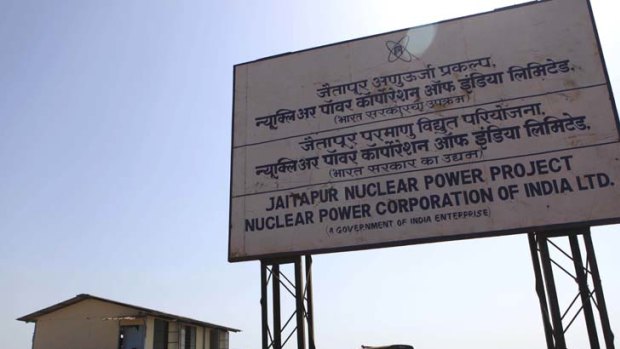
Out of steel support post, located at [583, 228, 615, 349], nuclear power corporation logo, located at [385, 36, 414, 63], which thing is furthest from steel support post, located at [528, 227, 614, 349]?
nuclear power corporation logo, located at [385, 36, 414, 63]

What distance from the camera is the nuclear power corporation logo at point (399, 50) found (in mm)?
10336

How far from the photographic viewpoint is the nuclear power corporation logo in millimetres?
10336

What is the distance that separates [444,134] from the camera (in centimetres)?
956

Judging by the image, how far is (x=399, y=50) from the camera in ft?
34.2

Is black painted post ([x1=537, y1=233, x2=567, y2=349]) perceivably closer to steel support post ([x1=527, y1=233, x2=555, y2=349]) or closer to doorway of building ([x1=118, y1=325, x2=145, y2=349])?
steel support post ([x1=527, y1=233, x2=555, y2=349])

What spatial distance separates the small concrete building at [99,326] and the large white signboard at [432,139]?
454 inches

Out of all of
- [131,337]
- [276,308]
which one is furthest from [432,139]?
[131,337]

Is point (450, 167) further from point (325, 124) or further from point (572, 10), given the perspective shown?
point (572, 10)

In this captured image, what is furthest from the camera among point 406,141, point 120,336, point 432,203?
point 120,336

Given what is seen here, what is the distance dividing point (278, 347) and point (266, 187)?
300cm

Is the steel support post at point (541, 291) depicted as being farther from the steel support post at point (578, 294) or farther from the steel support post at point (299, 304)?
the steel support post at point (299, 304)

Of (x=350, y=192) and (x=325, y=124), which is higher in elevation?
(x=325, y=124)

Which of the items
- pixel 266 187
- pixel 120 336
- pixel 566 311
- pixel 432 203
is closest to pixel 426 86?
pixel 432 203

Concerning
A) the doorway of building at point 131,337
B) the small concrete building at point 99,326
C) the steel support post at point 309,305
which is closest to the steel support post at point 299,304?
the steel support post at point 309,305
